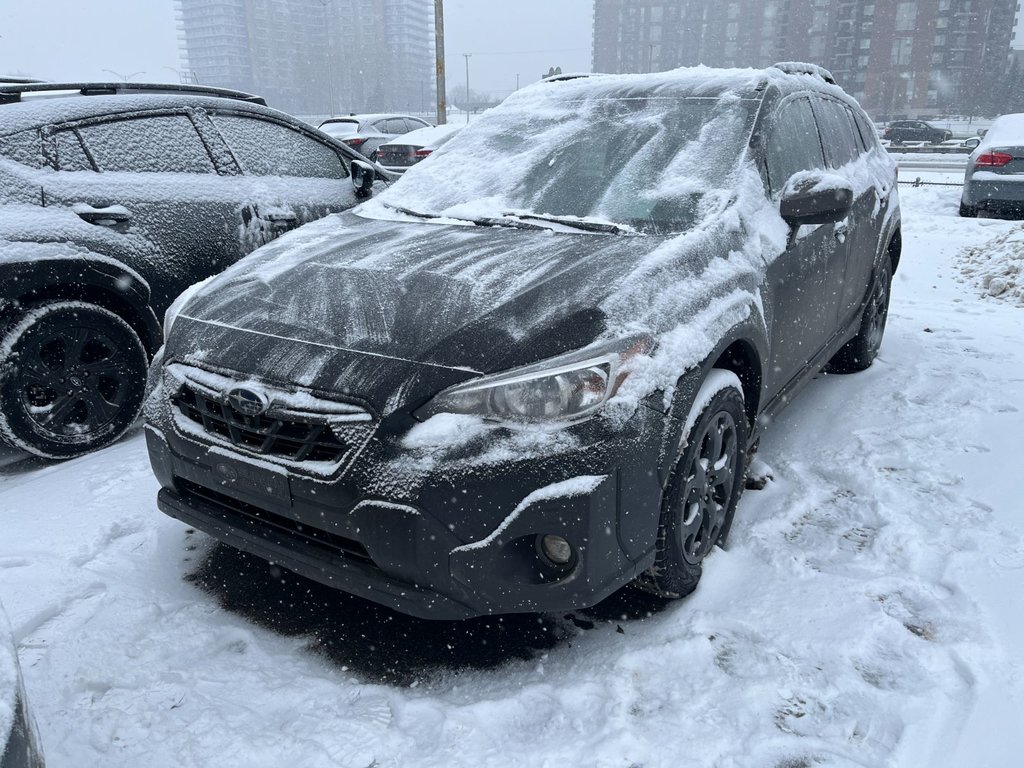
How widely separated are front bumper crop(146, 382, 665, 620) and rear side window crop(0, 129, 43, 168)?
2.30 meters

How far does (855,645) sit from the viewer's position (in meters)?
2.51

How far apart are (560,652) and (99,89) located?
3.85m

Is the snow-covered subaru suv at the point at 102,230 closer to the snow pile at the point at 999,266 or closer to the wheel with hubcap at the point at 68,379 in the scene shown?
the wheel with hubcap at the point at 68,379

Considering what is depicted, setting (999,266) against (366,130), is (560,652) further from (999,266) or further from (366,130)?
(366,130)

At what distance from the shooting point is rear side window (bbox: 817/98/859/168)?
13.7 feet

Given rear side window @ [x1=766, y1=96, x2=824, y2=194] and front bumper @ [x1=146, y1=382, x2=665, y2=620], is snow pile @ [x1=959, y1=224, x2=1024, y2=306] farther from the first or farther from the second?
front bumper @ [x1=146, y1=382, x2=665, y2=620]

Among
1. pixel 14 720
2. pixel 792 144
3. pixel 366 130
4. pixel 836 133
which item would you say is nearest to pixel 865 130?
pixel 836 133

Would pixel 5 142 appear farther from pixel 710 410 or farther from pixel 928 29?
pixel 928 29

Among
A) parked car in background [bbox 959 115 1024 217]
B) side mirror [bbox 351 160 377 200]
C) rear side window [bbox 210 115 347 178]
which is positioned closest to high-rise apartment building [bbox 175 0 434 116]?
parked car in background [bbox 959 115 1024 217]

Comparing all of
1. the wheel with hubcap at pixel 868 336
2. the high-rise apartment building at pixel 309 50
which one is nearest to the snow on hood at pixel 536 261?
the wheel with hubcap at pixel 868 336

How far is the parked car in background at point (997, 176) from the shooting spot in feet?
33.1

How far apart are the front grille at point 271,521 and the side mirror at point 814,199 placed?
6.91 ft

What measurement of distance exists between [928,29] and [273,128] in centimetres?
8165

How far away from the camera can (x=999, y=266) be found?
25.9 feet
